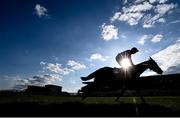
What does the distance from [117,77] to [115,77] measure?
178 millimetres

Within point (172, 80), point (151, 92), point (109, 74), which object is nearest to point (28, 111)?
point (109, 74)

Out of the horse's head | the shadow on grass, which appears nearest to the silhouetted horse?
the horse's head

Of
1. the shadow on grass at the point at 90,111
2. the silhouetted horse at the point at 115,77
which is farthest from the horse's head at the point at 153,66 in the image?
the shadow on grass at the point at 90,111

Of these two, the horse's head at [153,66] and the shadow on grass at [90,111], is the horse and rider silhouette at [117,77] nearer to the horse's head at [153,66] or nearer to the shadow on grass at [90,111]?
the horse's head at [153,66]

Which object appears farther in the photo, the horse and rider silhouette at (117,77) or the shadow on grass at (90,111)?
the horse and rider silhouette at (117,77)

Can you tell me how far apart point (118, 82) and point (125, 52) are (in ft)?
5.90

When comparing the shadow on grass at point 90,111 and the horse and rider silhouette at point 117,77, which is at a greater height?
the horse and rider silhouette at point 117,77

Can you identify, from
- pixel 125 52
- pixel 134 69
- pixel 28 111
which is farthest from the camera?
pixel 125 52

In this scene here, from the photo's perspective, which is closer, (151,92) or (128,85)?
(128,85)

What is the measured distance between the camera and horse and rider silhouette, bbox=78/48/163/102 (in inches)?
445

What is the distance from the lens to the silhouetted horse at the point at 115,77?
37.1ft

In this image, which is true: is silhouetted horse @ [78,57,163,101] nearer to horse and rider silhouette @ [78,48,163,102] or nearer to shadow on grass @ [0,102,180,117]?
horse and rider silhouette @ [78,48,163,102]

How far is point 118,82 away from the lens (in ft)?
39.1

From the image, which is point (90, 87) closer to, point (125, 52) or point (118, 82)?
point (118, 82)
